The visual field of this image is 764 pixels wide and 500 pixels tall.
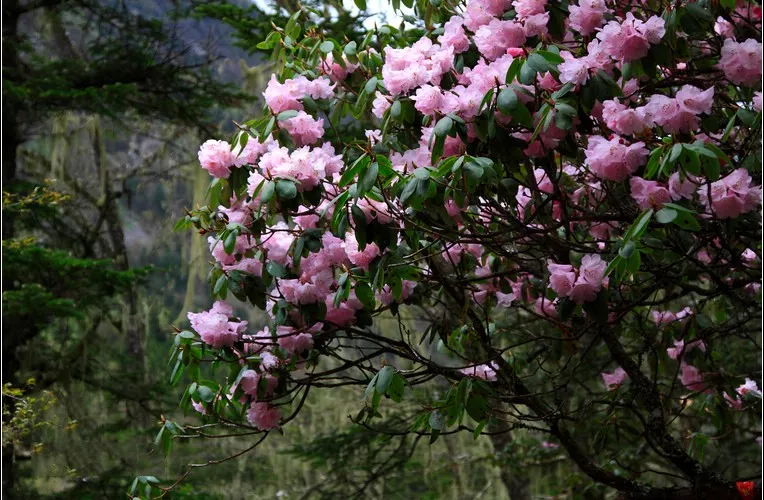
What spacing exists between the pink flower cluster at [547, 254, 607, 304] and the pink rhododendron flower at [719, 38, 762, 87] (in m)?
0.45

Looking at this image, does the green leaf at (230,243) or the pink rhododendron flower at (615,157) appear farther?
the green leaf at (230,243)

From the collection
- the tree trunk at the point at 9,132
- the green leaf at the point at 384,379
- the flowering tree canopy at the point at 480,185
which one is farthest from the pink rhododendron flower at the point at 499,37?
the tree trunk at the point at 9,132

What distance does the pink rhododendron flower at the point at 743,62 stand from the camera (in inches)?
64.9

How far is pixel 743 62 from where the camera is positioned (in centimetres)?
166

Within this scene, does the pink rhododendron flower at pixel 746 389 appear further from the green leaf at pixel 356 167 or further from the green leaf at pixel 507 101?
the green leaf at pixel 356 167

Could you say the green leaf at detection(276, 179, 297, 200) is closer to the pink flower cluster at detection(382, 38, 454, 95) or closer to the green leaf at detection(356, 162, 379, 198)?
the green leaf at detection(356, 162, 379, 198)

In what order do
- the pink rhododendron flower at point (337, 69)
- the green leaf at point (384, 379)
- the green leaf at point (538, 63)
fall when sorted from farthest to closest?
the pink rhododendron flower at point (337, 69) → the green leaf at point (384, 379) → the green leaf at point (538, 63)

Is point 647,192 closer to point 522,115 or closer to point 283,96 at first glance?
point 522,115

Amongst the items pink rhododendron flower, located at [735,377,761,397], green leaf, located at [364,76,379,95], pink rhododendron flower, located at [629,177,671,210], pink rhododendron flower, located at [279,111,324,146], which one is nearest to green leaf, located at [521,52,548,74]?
pink rhododendron flower, located at [629,177,671,210]

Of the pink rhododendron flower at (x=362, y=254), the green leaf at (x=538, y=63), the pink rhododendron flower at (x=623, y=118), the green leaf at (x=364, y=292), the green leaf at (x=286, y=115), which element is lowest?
the green leaf at (x=364, y=292)

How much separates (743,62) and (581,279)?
1.74 feet

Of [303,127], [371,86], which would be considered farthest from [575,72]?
[303,127]

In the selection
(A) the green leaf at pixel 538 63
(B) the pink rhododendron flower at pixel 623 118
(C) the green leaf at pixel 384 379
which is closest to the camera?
(A) the green leaf at pixel 538 63

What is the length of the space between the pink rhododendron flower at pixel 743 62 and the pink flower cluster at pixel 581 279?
1.49 feet
